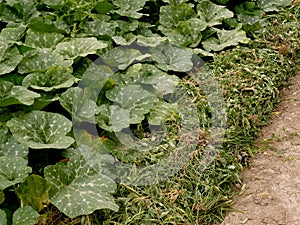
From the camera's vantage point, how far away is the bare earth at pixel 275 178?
2.42 m

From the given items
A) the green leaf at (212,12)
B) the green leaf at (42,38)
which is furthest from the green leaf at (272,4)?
the green leaf at (42,38)

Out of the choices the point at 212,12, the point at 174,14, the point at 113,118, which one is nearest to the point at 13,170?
the point at 113,118

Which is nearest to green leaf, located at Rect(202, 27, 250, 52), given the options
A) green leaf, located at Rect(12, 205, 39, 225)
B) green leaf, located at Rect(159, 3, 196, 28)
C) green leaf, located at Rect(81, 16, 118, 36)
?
green leaf, located at Rect(159, 3, 196, 28)

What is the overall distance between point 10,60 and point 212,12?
145cm

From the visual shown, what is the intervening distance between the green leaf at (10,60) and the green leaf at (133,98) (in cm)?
49

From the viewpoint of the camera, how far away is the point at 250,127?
2854mm

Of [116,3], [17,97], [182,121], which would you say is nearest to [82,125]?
[17,97]

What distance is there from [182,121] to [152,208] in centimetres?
62

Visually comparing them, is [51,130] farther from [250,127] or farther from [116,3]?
[116,3]

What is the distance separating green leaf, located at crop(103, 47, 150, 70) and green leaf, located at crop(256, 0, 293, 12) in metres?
1.18

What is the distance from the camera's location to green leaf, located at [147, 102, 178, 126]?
274 cm

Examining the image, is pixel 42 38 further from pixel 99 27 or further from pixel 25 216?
pixel 25 216

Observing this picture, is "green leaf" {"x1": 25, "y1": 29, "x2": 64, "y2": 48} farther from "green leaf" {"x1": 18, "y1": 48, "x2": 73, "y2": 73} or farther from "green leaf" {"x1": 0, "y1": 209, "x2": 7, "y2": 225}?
"green leaf" {"x1": 0, "y1": 209, "x2": 7, "y2": 225}

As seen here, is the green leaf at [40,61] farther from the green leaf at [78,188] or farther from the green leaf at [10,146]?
the green leaf at [78,188]
